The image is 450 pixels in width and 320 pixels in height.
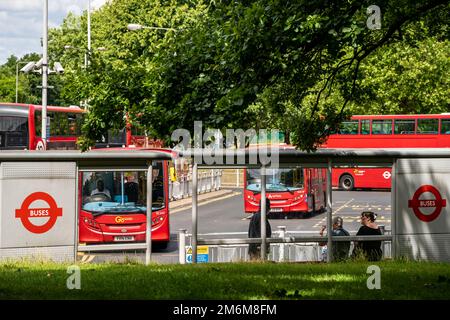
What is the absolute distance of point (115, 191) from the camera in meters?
16.3

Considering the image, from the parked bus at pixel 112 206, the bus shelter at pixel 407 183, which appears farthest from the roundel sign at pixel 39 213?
the bus shelter at pixel 407 183

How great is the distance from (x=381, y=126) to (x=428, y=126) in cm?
255

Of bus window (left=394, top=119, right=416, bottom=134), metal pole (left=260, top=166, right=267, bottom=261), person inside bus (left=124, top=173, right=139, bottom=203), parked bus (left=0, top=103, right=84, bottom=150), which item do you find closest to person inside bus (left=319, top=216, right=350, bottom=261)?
metal pole (left=260, top=166, right=267, bottom=261)

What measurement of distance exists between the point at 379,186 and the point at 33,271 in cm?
719

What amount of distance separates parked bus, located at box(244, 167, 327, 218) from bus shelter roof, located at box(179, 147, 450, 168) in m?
0.21

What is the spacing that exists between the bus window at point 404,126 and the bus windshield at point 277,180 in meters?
30.5

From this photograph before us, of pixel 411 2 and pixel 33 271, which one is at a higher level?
pixel 411 2

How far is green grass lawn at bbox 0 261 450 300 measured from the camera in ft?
30.5

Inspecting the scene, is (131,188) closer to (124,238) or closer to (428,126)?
(124,238)

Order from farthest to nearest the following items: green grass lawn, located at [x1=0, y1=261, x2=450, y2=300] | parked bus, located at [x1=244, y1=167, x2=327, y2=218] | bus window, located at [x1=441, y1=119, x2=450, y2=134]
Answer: bus window, located at [x1=441, y1=119, x2=450, y2=134], parked bus, located at [x1=244, y1=167, x2=327, y2=218], green grass lawn, located at [x1=0, y1=261, x2=450, y2=300]

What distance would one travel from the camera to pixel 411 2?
50.6 feet

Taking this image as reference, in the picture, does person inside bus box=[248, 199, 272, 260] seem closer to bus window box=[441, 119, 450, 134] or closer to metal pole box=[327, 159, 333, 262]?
metal pole box=[327, 159, 333, 262]

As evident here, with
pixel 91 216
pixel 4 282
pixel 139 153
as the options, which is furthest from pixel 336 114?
pixel 4 282
